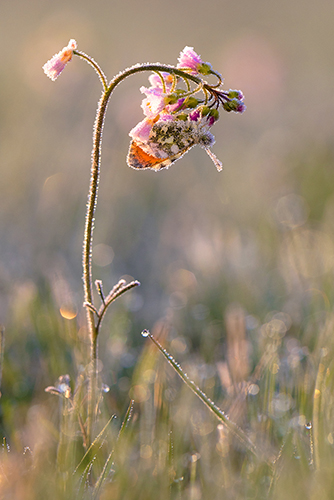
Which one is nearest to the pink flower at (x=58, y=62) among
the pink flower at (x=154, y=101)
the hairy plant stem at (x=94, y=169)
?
the hairy plant stem at (x=94, y=169)

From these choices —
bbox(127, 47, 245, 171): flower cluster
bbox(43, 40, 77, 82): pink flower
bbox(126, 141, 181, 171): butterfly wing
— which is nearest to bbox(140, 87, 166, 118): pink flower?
bbox(127, 47, 245, 171): flower cluster

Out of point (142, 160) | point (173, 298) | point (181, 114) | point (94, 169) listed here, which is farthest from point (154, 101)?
point (173, 298)

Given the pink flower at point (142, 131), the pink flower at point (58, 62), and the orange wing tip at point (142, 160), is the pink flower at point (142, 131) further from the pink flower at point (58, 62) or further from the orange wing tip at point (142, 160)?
the pink flower at point (58, 62)

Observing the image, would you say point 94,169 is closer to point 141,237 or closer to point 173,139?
point 173,139

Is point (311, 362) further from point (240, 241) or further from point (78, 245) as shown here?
point (78, 245)

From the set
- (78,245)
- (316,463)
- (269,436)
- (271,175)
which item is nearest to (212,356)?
(269,436)

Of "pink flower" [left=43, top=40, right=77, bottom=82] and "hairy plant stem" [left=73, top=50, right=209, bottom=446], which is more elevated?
"pink flower" [left=43, top=40, right=77, bottom=82]

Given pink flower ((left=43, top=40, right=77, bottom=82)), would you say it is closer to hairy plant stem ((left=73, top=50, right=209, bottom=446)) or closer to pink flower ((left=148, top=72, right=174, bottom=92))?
hairy plant stem ((left=73, top=50, right=209, bottom=446))

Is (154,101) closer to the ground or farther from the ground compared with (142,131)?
farther from the ground
